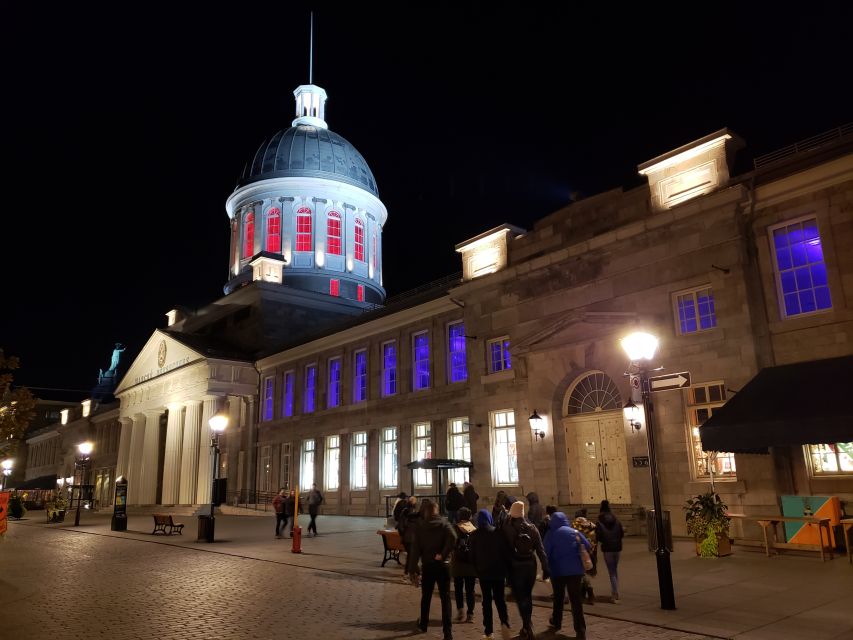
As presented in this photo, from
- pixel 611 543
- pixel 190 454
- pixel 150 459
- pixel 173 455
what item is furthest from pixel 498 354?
pixel 150 459

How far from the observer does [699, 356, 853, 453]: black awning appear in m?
14.0

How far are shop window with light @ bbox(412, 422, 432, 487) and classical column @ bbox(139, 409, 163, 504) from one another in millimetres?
26345

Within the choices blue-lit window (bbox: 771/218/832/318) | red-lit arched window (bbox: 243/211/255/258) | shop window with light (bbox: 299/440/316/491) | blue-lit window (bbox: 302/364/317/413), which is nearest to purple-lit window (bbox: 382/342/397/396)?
blue-lit window (bbox: 302/364/317/413)

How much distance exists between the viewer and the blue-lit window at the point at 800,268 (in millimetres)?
17141

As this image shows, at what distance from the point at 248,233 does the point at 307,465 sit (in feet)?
92.5

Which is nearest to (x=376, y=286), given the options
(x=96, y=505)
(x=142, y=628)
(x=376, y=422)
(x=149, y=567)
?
(x=376, y=422)

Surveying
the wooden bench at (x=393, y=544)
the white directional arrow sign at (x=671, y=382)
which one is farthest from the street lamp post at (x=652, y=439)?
the wooden bench at (x=393, y=544)

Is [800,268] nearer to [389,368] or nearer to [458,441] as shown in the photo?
[458,441]

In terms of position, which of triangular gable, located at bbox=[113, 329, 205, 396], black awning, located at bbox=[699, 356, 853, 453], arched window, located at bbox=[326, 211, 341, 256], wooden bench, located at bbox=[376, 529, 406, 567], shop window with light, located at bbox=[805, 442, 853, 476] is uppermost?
arched window, located at bbox=[326, 211, 341, 256]

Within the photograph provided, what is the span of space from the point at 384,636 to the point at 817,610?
6.04 metres

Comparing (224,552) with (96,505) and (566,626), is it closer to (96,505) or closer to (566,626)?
(566,626)

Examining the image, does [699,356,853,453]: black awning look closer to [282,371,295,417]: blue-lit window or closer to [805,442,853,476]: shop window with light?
[805,442,853,476]: shop window with light

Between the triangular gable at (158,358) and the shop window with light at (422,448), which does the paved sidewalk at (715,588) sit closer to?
the shop window with light at (422,448)

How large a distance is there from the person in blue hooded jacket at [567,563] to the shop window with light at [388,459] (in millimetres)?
23985
